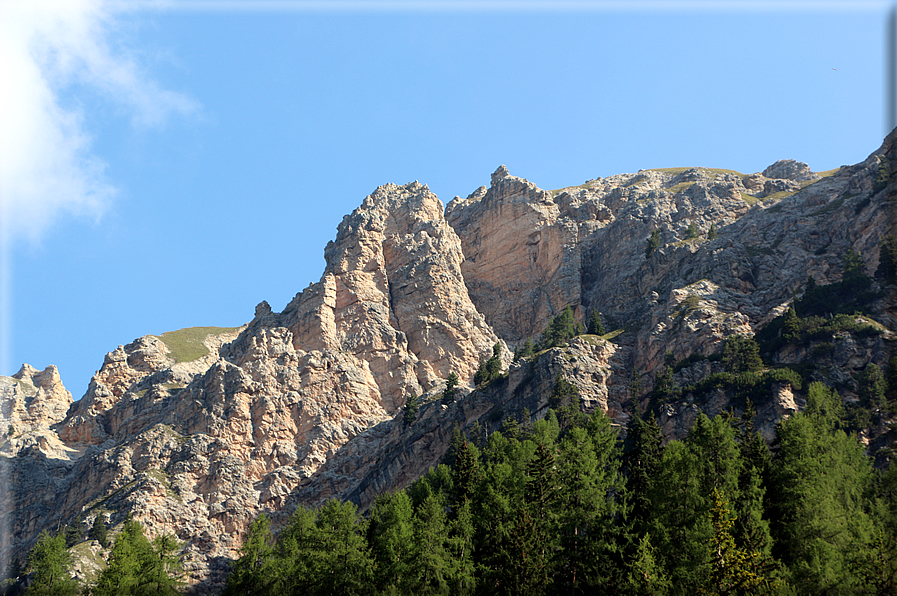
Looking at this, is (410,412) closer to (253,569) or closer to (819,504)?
(253,569)

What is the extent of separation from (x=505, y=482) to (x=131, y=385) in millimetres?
141159

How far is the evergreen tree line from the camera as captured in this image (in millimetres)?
60531

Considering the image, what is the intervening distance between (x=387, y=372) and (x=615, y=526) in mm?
112692

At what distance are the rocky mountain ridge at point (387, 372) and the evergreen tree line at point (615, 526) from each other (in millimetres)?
42387

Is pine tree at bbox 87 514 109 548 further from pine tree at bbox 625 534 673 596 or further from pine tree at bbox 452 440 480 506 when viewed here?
pine tree at bbox 625 534 673 596

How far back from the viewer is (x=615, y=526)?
68625 millimetres

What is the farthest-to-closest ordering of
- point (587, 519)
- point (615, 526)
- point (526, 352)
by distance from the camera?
point (526, 352)
point (587, 519)
point (615, 526)

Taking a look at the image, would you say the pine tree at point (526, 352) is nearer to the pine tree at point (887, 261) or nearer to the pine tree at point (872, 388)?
the pine tree at point (887, 261)

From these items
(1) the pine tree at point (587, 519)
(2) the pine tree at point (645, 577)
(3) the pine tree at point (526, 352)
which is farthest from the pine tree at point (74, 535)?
(2) the pine tree at point (645, 577)

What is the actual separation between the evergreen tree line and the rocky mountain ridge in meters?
42.4

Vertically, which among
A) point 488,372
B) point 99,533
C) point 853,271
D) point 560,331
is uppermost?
point 560,331

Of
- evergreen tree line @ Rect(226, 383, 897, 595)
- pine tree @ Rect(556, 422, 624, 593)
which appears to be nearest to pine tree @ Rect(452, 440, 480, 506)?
evergreen tree line @ Rect(226, 383, 897, 595)

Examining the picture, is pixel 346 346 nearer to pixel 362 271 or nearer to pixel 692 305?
pixel 362 271

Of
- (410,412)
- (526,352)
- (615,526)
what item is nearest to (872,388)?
(615,526)
